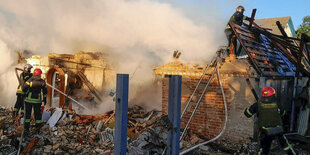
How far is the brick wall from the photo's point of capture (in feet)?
17.0

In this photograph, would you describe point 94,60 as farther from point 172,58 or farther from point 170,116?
point 170,116

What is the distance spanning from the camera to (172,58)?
6625 millimetres

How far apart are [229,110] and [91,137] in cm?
Result: 383

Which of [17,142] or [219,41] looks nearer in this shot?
[17,142]

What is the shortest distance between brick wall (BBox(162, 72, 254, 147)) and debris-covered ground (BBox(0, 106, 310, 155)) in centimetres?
26

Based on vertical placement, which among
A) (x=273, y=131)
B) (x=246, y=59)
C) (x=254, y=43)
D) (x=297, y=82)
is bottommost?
(x=273, y=131)

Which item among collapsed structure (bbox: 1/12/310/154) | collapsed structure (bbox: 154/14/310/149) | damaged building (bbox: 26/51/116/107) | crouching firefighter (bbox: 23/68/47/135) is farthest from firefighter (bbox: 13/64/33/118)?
collapsed structure (bbox: 154/14/310/149)

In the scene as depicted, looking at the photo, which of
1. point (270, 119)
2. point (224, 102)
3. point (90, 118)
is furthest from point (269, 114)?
point (90, 118)

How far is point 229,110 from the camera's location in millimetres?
5395

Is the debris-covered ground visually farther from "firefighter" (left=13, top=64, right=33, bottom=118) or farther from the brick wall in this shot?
"firefighter" (left=13, top=64, right=33, bottom=118)

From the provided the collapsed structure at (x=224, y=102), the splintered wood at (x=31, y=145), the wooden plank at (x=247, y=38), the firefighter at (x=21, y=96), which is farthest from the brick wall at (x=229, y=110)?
the firefighter at (x=21, y=96)

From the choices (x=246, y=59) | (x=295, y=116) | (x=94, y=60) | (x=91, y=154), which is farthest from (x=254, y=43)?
(x=94, y=60)

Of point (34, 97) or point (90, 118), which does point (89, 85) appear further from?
point (34, 97)

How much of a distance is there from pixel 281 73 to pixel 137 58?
194 inches
